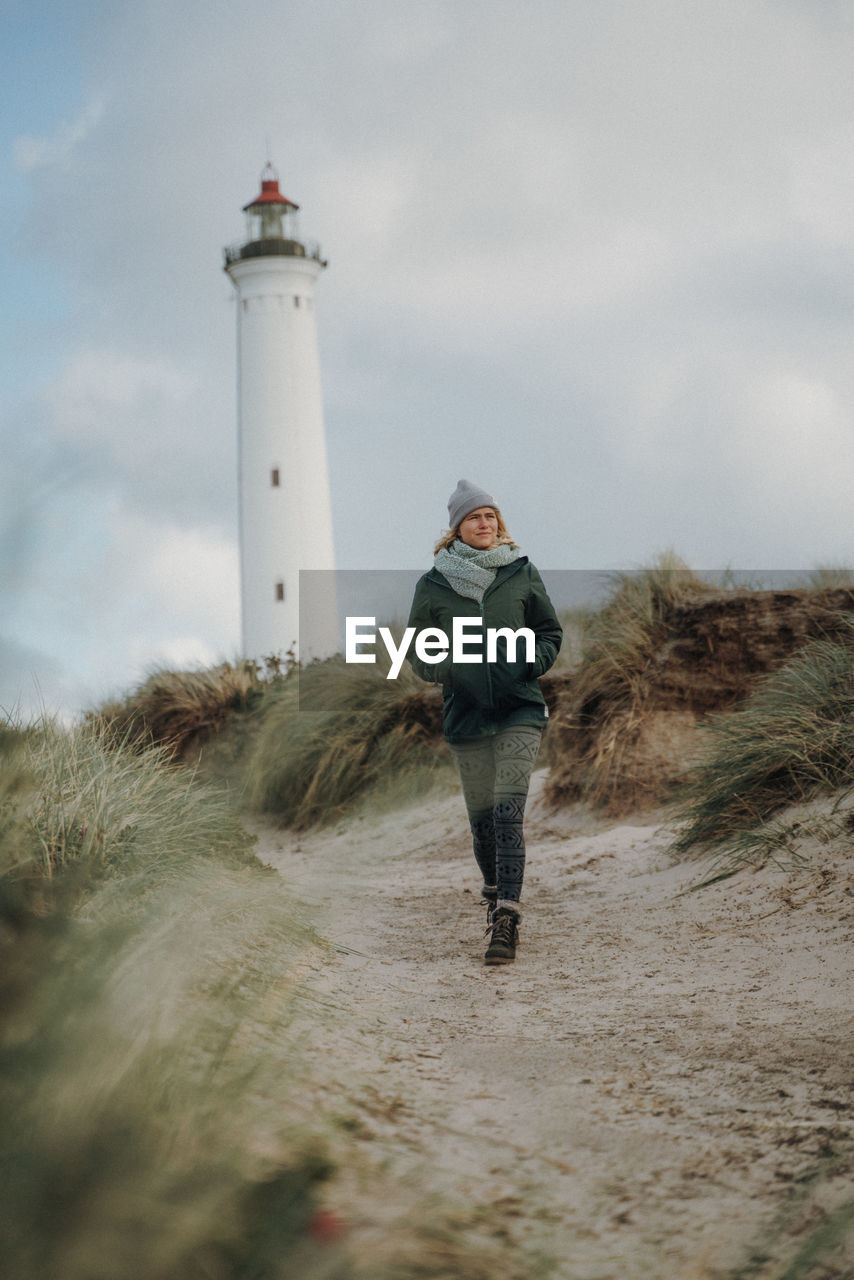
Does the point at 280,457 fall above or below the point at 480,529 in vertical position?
above

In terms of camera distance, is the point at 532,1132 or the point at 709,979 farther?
the point at 709,979

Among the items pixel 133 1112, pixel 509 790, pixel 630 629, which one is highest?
pixel 630 629

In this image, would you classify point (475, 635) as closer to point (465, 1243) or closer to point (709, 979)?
point (709, 979)

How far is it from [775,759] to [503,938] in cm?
211

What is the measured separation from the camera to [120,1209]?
5.08 feet

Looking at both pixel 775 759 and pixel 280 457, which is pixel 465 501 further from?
pixel 280 457

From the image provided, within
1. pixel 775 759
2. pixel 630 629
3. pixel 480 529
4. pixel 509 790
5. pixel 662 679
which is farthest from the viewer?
pixel 630 629

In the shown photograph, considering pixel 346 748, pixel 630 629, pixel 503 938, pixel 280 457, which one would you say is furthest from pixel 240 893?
pixel 280 457

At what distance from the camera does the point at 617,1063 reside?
3557mm

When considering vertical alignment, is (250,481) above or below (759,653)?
above

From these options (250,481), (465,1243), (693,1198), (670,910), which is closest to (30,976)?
(465,1243)

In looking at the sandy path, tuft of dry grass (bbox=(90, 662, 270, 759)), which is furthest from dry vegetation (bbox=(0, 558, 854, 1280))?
tuft of dry grass (bbox=(90, 662, 270, 759))

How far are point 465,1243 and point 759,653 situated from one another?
8.29m

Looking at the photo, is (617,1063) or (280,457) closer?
(617,1063)
